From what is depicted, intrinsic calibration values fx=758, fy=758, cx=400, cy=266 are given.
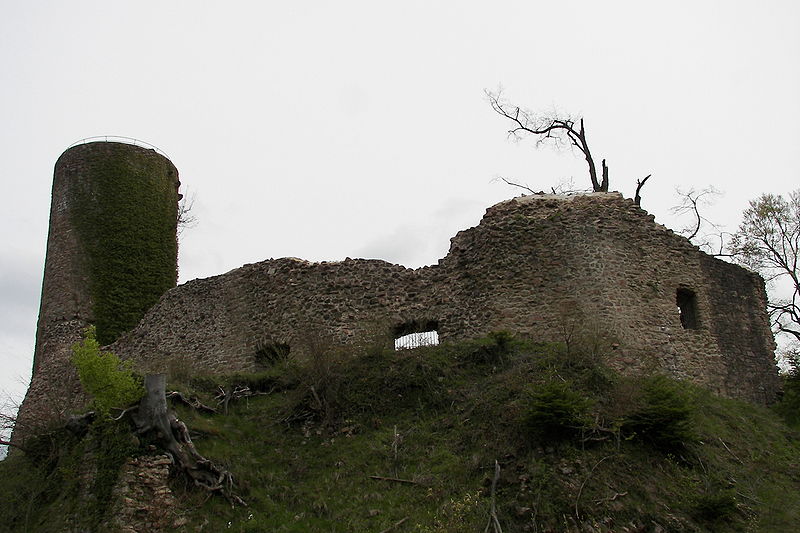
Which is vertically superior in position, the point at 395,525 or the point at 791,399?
the point at 791,399

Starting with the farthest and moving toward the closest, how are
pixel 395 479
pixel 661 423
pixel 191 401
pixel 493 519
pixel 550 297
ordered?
1. pixel 550 297
2. pixel 191 401
3. pixel 661 423
4. pixel 395 479
5. pixel 493 519

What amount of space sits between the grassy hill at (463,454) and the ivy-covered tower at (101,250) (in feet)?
24.0

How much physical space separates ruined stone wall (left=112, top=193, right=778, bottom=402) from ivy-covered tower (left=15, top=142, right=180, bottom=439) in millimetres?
3536

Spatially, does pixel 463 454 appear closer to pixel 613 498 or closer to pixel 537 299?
pixel 613 498

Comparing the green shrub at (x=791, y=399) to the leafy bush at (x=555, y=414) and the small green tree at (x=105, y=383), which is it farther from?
the small green tree at (x=105, y=383)

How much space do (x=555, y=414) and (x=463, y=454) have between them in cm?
147

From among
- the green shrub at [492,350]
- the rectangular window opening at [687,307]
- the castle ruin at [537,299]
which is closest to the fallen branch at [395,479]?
the green shrub at [492,350]

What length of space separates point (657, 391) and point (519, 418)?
6.69ft

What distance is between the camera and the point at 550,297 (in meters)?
14.4

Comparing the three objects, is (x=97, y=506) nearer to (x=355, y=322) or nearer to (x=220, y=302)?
(x=355, y=322)

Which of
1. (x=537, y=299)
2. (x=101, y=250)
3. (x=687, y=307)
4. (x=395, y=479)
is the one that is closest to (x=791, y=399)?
(x=687, y=307)

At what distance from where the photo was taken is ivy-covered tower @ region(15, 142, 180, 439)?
19297 mm

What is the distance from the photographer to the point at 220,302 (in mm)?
17656

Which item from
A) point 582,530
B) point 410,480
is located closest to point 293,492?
point 410,480
